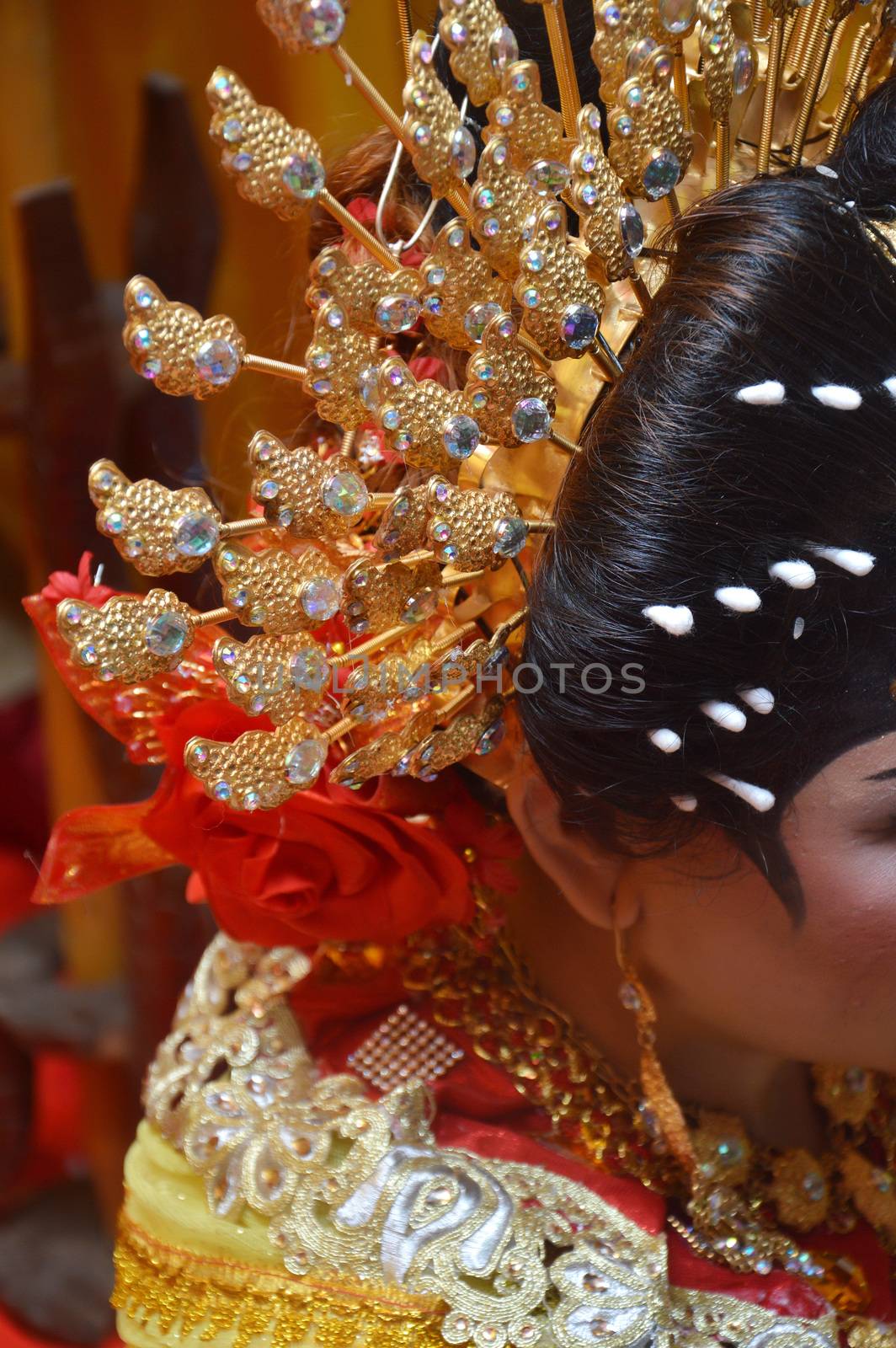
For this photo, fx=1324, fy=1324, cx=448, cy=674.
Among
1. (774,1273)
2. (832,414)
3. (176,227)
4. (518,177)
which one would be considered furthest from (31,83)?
(774,1273)

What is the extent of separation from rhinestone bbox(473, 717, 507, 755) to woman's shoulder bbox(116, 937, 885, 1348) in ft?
0.78

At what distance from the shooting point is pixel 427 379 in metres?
0.67

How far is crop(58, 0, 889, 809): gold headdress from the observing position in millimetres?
591

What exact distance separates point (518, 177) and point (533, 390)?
0.10 metres

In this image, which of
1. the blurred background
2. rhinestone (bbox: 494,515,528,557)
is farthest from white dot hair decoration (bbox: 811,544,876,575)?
the blurred background

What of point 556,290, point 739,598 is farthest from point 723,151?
point 739,598

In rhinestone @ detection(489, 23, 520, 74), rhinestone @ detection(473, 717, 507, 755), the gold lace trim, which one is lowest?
the gold lace trim

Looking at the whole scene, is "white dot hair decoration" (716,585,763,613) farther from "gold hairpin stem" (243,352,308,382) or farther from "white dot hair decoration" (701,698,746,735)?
"gold hairpin stem" (243,352,308,382)

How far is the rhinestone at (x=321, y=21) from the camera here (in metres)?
0.54

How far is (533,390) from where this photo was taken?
2.18 ft

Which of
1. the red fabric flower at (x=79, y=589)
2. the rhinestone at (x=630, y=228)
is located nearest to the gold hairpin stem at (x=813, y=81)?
the rhinestone at (x=630, y=228)

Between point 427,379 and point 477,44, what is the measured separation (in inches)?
6.1

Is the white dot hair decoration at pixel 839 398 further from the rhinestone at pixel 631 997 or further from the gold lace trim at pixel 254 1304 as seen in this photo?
the gold lace trim at pixel 254 1304

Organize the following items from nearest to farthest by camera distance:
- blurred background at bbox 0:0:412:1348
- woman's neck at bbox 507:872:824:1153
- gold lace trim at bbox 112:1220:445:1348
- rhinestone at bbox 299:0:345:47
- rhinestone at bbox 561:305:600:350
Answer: rhinestone at bbox 299:0:345:47, rhinestone at bbox 561:305:600:350, gold lace trim at bbox 112:1220:445:1348, woman's neck at bbox 507:872:824:1153, blurred background at bbox 0:0:412:1348
